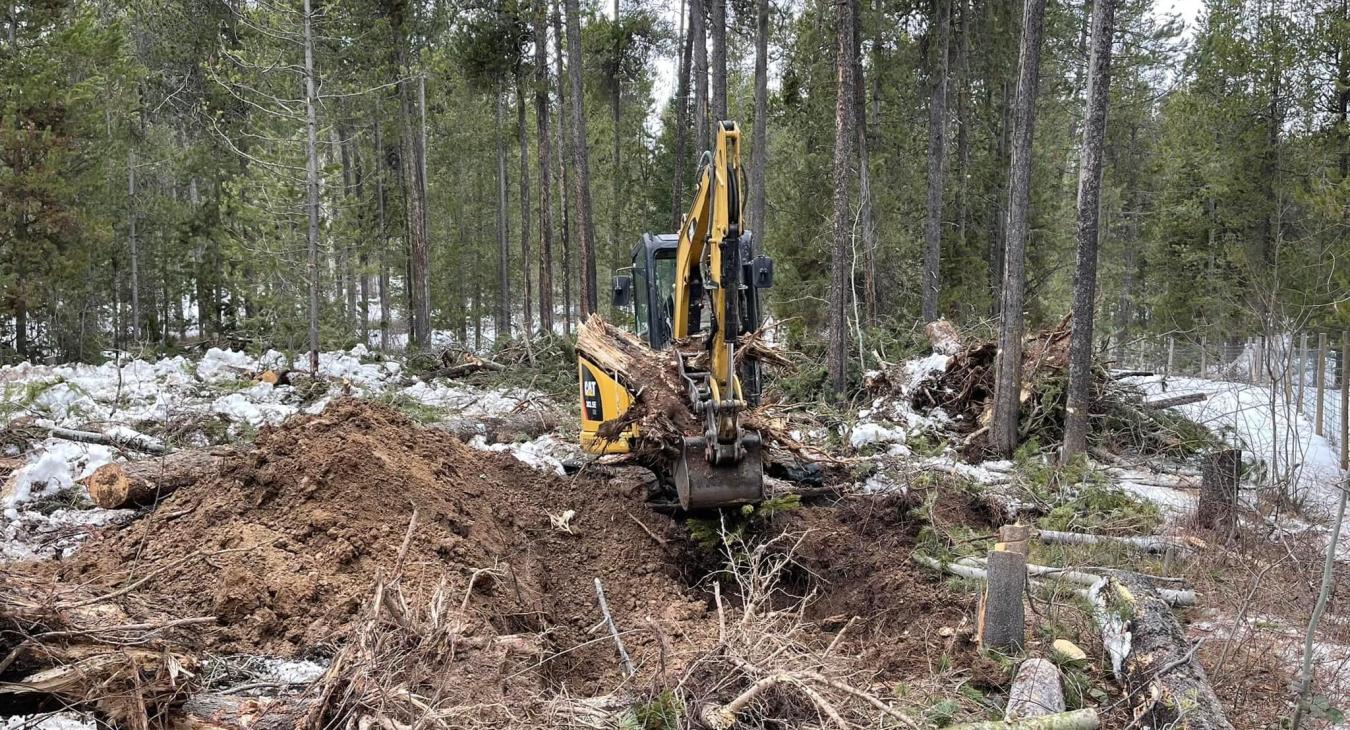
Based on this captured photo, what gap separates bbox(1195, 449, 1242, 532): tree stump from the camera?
24.3 ft

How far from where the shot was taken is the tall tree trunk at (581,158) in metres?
17.6

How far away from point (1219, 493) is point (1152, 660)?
417 cm

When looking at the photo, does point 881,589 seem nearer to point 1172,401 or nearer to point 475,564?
point 475,564

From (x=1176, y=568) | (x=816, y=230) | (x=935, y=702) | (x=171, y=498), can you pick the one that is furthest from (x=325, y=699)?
(x=816, y=230)

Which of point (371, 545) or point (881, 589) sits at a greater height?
point (371, 545)

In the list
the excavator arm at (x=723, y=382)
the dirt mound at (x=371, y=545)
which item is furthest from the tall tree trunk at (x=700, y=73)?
the dirt mound at (x=371, y=545)

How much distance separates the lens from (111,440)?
8.82 metres

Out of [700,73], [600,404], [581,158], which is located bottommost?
[600,404]

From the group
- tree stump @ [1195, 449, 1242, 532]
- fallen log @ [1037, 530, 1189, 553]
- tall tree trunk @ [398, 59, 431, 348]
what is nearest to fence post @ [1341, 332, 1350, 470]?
tree stump @ [1195, 449, 1242, 532]

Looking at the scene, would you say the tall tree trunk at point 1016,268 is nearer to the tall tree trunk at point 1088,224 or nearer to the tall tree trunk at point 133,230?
the tall tree trunk at point 1088,224

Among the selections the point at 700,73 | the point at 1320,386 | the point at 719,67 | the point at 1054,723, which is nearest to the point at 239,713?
the point at 1054,723

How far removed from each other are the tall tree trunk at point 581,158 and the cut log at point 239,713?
45.4 feet

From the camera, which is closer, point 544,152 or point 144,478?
point 144,478

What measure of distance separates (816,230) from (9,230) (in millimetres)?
16749
